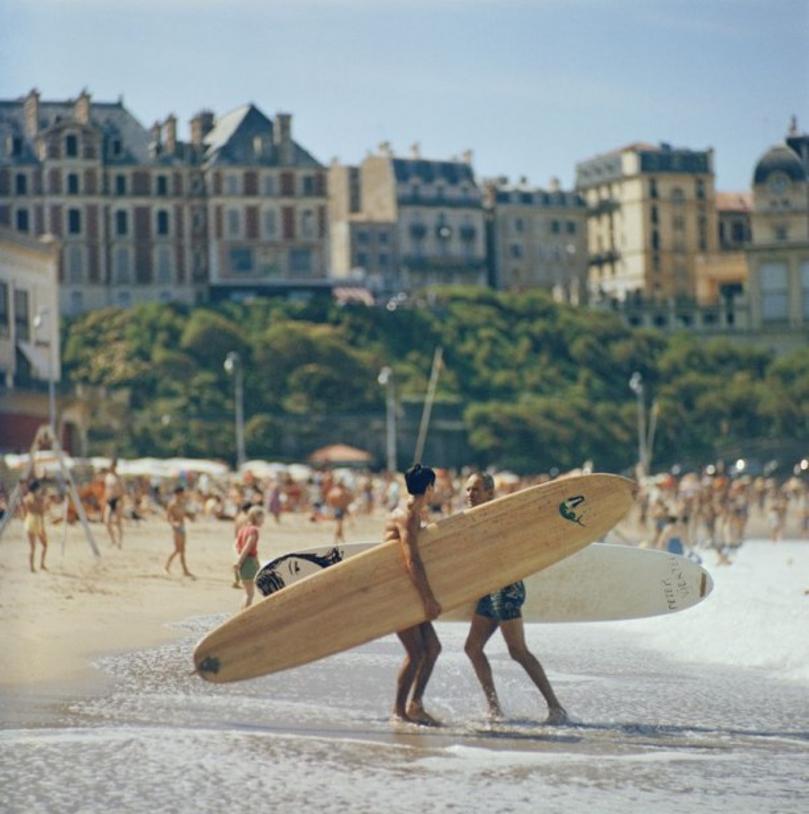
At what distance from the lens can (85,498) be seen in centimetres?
3144

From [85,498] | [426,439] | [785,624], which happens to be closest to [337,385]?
[426,439]

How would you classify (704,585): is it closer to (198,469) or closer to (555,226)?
(198,469)

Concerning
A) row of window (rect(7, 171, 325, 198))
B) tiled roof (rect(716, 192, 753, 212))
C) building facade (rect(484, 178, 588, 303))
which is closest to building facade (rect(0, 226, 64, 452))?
row of window (rect(7, 171, 325, 198))

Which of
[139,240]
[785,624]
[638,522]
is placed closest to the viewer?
[785,624]

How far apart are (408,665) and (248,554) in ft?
9.54

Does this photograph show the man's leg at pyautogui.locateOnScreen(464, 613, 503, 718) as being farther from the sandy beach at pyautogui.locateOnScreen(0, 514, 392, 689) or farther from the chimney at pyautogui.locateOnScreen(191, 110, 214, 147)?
the chimney at pyautogui.locateOnScreen(191, 110, 214, 147)

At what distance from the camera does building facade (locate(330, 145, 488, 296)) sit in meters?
108

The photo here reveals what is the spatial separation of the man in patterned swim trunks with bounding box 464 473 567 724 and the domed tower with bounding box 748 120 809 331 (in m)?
88.2

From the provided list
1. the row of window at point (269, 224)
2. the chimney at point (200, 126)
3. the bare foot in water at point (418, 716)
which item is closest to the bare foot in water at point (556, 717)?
the bare foot in water at point (418, 716)

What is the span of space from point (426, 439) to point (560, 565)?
59352 millimetres

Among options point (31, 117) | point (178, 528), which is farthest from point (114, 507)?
point (31, 117)

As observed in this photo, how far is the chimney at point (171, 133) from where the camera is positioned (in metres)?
85.9

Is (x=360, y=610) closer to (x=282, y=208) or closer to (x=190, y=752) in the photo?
(x=190, y=752)

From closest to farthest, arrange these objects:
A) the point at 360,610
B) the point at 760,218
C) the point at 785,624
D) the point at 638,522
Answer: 1. the point at 360,610
2. the point at 785,624
3. the point at 638,522
4. the point at 760,218
